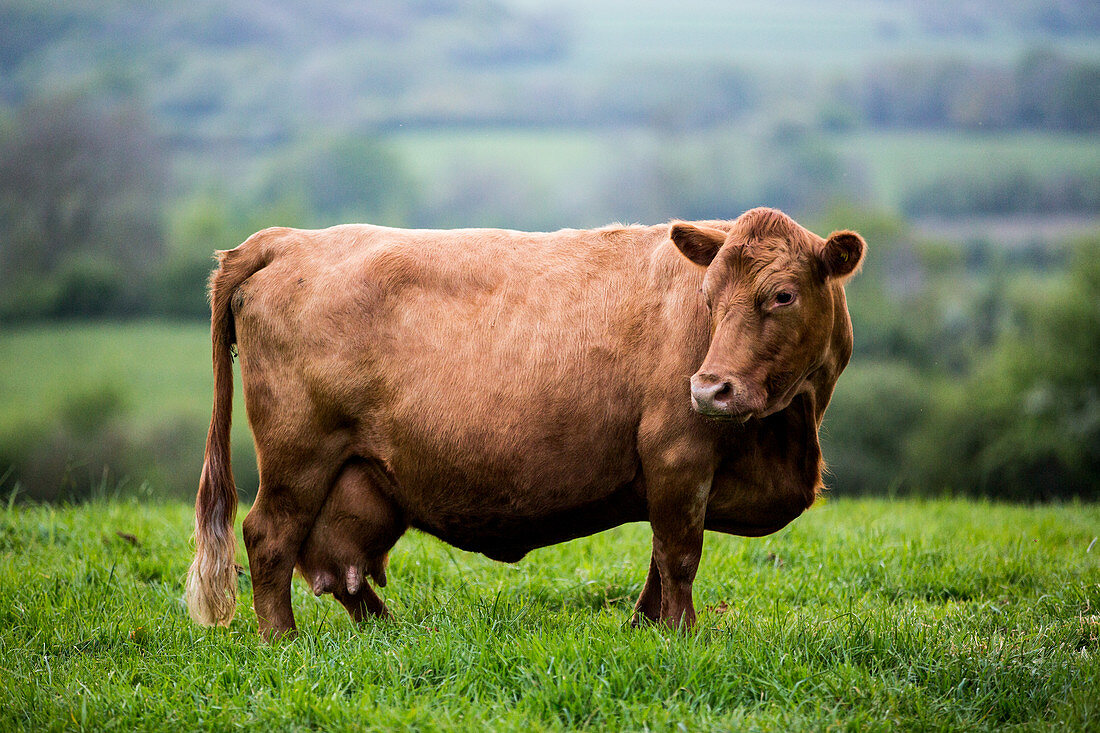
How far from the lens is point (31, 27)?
113 ft

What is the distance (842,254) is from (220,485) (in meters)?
3.47

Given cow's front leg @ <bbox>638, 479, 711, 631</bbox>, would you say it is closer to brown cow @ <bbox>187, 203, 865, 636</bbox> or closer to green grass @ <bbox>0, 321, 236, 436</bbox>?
brown cow @ <bbox>187, 203, 865, 636</bbox>

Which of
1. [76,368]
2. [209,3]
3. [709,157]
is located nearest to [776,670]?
[76,368]

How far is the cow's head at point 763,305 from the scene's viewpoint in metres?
3.95

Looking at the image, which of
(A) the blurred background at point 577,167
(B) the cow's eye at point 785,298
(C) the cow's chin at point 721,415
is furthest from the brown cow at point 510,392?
(A) the blurred background at point 577,167

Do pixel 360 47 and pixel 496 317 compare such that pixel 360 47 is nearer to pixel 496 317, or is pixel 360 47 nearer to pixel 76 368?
pixel 76 368

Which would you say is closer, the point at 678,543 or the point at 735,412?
the point at 735,412

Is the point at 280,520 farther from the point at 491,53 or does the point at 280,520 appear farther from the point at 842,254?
the point at 491,53

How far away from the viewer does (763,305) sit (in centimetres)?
406

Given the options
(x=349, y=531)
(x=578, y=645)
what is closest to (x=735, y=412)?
(x=578, y=645)

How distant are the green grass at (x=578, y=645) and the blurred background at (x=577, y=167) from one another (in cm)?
1882

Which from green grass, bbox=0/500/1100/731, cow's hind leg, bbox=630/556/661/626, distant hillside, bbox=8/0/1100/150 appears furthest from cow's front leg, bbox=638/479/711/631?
distant hillside, bbox=8/0/1100/150

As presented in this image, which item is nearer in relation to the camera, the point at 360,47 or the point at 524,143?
the point at 524,143

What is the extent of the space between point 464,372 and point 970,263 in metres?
35.6
